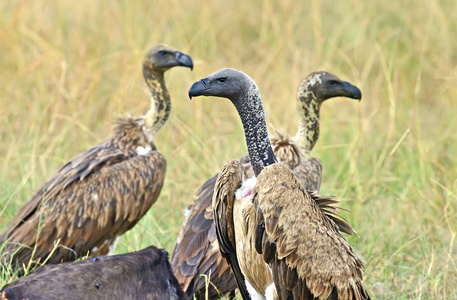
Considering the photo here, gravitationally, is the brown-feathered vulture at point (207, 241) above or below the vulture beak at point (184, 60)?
below

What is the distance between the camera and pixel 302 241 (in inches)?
145

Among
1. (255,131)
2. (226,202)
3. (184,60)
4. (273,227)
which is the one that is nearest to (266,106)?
(184,60)

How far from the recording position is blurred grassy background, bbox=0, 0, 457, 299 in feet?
18.8

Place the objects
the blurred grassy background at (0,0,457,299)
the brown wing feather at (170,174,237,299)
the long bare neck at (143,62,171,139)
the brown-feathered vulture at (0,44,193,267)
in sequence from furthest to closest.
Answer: the long bare neck at (143,62,171,139), the blurred grassy background at (0,0,457,299), the brown-feathered vulture at (0,44,193,267), the brown wing feather at (170,174,237,299)

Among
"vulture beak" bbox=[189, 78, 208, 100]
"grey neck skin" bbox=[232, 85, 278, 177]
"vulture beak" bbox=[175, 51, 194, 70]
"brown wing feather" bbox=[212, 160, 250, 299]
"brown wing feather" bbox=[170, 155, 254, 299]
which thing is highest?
"vulture beak" bbox=[175, 51, 194, 70]

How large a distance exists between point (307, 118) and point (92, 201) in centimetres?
176

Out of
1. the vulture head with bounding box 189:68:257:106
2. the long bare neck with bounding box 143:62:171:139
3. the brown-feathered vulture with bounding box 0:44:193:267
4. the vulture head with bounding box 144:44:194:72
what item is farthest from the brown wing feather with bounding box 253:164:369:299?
the vulture head with bounding box 144:44:194:72

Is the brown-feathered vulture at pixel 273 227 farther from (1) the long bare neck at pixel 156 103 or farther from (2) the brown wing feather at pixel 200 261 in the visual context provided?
(1) the long bare neck at pixel 156 103

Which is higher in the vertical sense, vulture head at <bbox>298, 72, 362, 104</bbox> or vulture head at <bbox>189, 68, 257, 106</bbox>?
vulture head at <bbox>298, 72, 362, 104</bbox>

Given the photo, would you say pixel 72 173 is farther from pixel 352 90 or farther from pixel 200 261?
pixel 352 90

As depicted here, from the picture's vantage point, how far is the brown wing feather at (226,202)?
3.97 m

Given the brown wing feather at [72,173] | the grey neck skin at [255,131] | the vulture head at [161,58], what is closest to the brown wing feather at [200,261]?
the grey neck skin at [255,131]

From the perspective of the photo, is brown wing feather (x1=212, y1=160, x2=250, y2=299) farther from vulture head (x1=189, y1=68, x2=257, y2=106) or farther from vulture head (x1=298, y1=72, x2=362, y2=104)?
vulture head (x1=298, y1=72, x2=362, y2=104)

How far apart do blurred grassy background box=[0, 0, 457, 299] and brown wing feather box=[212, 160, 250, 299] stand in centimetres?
123
